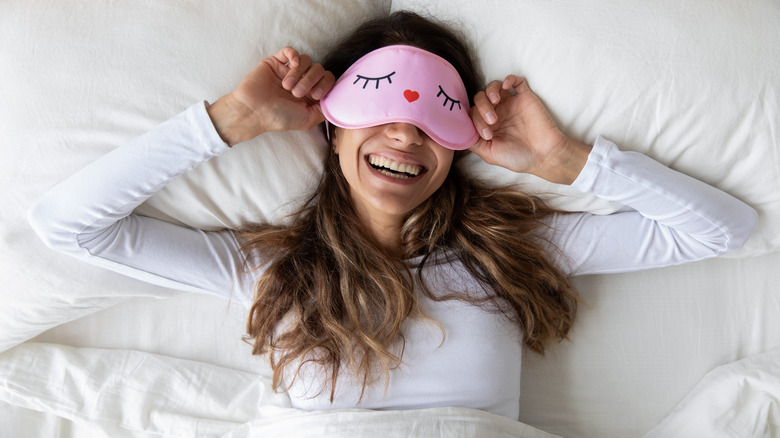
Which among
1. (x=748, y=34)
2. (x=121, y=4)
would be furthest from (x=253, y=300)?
(x=748, y=34)

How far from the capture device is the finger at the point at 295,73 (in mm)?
933

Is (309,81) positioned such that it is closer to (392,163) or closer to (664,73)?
(392,163)

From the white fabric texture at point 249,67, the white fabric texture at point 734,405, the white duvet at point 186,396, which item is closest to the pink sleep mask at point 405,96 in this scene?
the white fabric texture at point 249,67

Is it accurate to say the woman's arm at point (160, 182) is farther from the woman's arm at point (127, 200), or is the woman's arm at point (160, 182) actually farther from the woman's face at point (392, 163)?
the woman's face at point (392, 163)

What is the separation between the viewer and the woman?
0.91m

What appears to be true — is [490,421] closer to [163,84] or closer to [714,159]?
[714,159]

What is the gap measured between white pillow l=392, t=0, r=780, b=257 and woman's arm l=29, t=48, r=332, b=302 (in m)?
0.40

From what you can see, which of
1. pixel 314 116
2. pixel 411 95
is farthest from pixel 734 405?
pixel 314 116

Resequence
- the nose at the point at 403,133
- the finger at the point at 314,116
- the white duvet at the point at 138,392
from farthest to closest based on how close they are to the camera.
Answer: the white duvet at the point at 138,392, the finger at the point at 314,116, the nose at the point at 403,133

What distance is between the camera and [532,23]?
0.97m

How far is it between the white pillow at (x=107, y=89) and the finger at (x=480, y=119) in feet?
1.06

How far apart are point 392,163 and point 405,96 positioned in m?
0.11

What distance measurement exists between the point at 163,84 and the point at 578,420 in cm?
104

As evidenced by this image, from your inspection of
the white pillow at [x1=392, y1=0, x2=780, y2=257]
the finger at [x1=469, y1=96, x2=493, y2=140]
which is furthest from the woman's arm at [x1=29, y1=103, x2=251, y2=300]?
the white pillow at [x1=392, y1=0, x2=780, y2=257]
